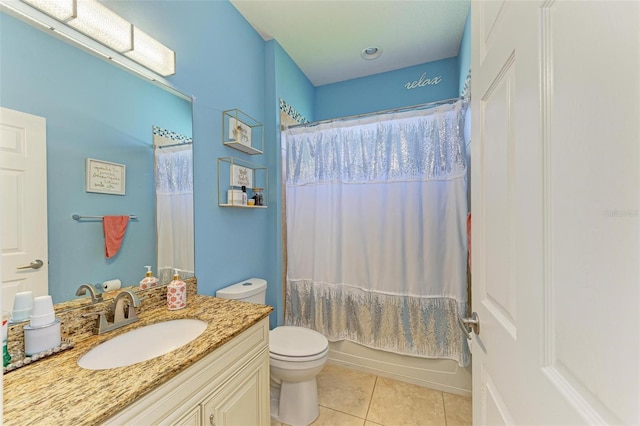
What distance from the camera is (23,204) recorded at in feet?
2.73

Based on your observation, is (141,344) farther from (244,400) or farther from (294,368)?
(294,368)

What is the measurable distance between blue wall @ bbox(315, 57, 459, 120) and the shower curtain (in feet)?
2.39

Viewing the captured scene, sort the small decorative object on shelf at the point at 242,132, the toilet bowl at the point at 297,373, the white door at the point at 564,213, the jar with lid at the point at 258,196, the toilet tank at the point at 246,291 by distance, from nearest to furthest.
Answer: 1. the white door at the point at 564,213
2. the toilet bowl at the point at 297,373
3. the toilet tank at the point at 246,291
4. the small decorative object on shelf at the point at 242,132
5. the jar with lid at the point at 258,196

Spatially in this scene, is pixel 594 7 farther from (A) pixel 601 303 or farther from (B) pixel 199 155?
(B) pixel 199 155

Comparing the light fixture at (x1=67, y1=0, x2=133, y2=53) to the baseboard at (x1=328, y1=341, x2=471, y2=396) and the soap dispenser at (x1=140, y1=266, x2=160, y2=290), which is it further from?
the baseboard at (x1=328, y1=341, x2=471, y2=396)

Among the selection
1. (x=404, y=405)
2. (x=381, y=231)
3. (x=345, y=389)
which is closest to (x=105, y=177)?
(x=381, y=231)

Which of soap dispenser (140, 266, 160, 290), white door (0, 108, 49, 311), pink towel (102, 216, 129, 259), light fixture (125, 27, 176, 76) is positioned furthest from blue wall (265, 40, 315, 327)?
white door (0, 108, 49, 311)

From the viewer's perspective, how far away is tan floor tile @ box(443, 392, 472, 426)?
1524 mm

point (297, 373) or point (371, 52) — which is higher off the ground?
point (371, 52)

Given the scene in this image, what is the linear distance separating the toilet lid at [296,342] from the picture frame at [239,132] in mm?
1336

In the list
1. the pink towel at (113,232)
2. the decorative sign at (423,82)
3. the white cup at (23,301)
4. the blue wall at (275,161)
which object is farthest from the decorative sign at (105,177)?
the decorative sign at (423,82)

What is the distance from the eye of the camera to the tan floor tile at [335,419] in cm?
151

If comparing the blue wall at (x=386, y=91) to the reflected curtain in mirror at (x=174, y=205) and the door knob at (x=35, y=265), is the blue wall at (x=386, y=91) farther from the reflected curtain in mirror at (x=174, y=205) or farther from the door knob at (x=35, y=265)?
the door knob at (x=35, y=265)

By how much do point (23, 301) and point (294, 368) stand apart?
3.94ft
